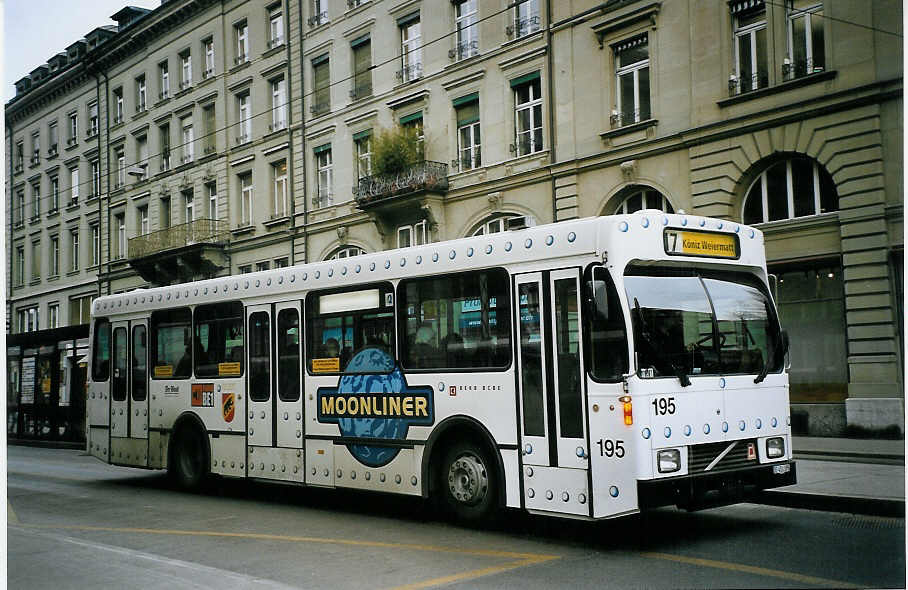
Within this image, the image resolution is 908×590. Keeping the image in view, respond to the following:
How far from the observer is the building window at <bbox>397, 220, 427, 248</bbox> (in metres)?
26.1

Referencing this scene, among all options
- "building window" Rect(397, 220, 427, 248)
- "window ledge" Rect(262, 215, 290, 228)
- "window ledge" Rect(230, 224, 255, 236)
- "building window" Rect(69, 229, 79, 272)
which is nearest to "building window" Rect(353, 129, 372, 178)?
"building window" Rect(397, 220, 427, 248)

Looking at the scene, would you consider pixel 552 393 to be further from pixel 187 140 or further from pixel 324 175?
pixel 324 175

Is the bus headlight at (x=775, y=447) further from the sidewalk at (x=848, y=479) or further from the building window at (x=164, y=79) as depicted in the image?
the building window at (x=164, y=79)

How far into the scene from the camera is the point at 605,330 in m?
8.33

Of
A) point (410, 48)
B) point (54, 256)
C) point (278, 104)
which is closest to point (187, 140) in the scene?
point (278, 104)

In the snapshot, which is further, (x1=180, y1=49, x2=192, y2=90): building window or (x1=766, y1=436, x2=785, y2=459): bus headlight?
(x1=180, y1=49, x2=192, y2=90): building window

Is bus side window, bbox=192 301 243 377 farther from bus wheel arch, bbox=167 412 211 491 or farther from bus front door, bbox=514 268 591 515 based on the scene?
bus front door, bbox=514 268 591 515

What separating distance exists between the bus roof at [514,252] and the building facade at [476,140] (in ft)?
13.6

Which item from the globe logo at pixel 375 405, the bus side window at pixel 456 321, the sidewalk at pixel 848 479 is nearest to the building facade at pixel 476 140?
the sidewalk at pixel 848 479

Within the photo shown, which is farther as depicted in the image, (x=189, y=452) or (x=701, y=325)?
(x=189, y=452)

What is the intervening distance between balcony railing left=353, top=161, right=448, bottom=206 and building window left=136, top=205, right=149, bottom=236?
559 cm

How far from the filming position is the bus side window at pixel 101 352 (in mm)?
15625

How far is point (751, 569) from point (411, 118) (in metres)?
20.7

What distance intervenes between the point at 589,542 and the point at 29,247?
18.1m
